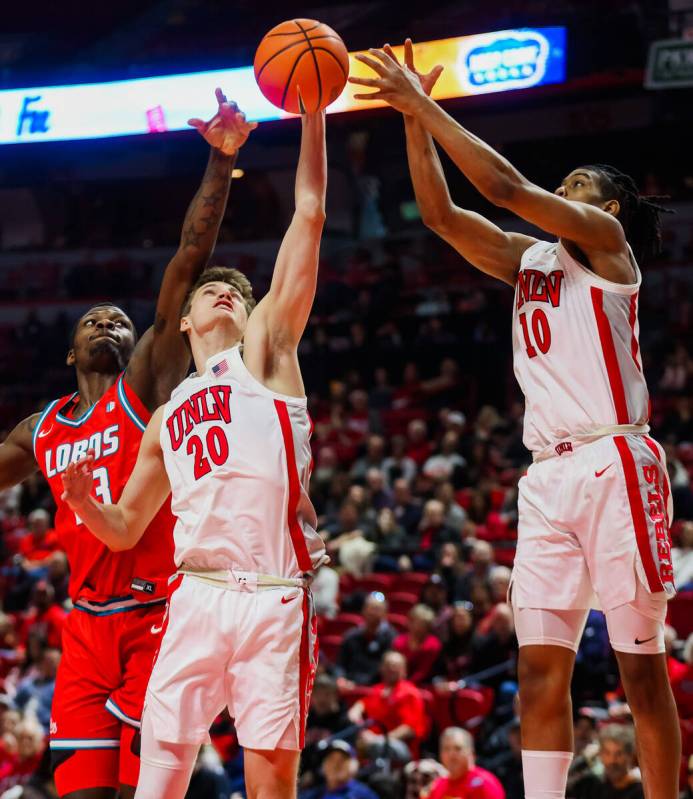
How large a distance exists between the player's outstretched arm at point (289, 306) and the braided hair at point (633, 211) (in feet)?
3.27

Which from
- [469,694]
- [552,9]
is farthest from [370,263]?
[469,694]

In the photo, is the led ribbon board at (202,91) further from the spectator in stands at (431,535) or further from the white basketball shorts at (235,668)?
the white basketball shorts at (235,668)

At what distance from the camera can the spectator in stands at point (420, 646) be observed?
9453 millimetres

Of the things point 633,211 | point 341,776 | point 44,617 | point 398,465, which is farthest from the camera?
point 398,465

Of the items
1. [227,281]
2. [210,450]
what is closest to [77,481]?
[210,450]

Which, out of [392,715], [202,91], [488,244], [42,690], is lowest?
[392,715]

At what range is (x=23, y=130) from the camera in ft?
55.0

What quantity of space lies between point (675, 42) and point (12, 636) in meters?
9.53

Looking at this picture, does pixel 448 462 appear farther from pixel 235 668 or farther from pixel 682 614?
pixel 235 668

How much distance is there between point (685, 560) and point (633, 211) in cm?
623

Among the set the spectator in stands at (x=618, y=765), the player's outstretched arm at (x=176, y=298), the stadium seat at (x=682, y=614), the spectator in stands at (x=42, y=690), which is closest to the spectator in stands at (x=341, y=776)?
the spectator in stands at (x=618, y=765)

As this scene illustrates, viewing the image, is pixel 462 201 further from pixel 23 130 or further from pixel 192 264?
pixel 192 264

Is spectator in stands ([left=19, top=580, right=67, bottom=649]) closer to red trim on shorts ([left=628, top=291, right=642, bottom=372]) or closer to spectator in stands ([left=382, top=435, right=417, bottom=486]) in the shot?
spectator in stands ([left=382, top=435, right=417, bottom=486])

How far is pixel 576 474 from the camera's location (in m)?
3.70
